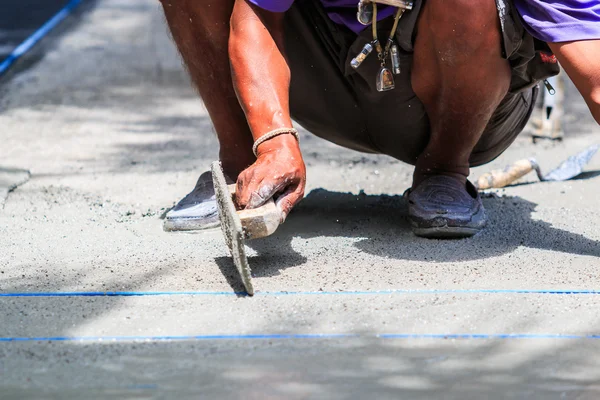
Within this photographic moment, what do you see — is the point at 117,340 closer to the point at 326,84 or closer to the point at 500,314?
the point at 500,314

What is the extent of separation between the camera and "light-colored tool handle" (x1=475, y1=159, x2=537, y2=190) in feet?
9.36

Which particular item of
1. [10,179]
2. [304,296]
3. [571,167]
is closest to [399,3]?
[304,296]

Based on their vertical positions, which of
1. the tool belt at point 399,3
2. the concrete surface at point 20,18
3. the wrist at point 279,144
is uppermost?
the tool belt at point 399,3

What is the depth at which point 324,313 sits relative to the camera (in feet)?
5.57

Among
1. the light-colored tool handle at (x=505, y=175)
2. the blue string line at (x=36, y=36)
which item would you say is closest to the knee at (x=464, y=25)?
the light-colored tool handle at (x=505, y=175)

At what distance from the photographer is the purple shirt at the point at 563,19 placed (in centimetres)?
184

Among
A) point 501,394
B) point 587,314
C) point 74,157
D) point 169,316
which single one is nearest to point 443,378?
point 501,394

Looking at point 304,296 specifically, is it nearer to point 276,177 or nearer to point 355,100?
point 276,177

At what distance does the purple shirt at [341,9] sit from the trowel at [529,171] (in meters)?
0.90

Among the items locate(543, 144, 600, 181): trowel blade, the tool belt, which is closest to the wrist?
the tool belt

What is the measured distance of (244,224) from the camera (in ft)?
5.72

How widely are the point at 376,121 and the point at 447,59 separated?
0.38m

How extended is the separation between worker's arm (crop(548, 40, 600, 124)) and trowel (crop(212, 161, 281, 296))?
0.70m

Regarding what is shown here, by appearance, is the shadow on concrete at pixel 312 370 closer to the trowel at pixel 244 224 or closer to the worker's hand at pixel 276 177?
the trowel at pixel 244 224
